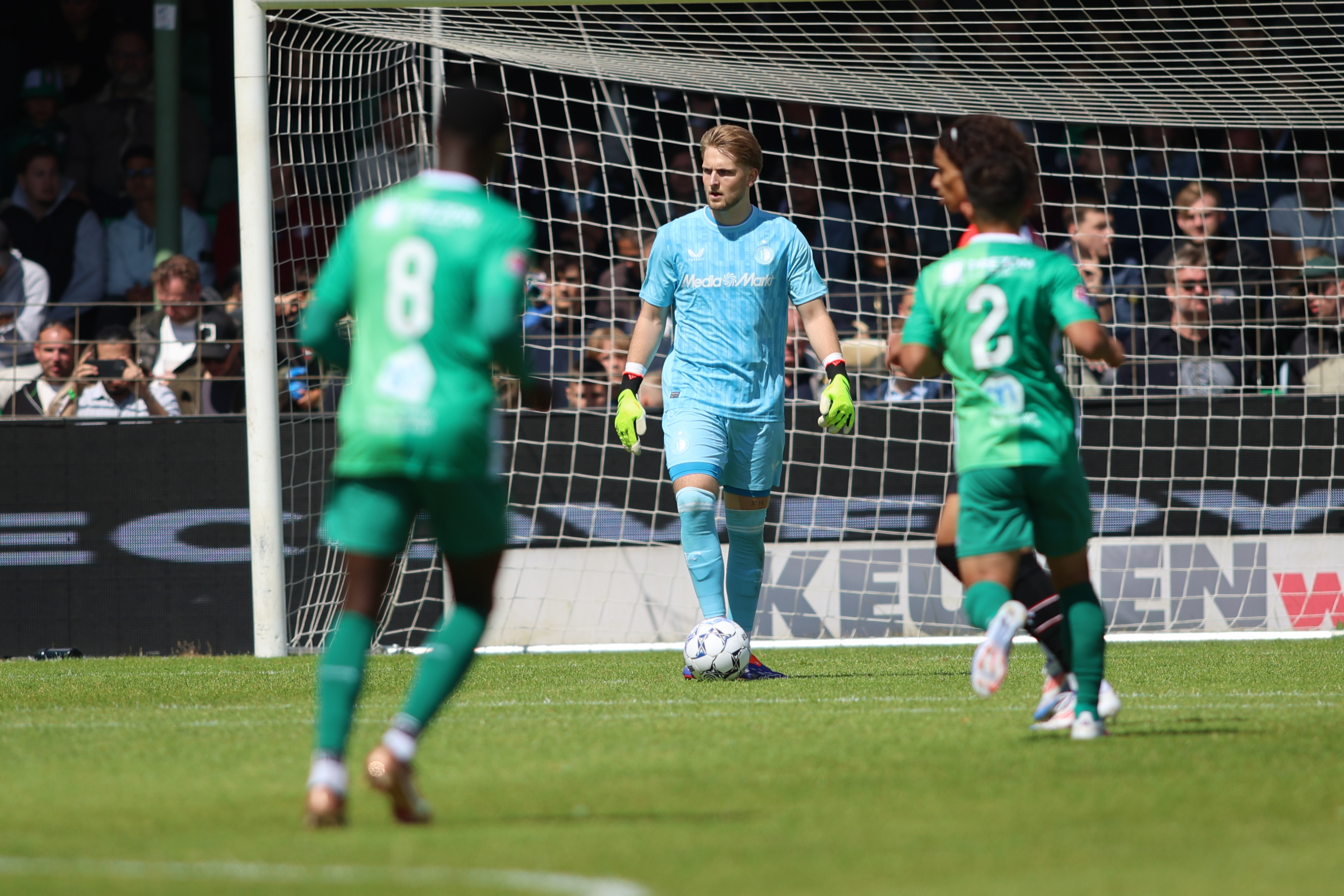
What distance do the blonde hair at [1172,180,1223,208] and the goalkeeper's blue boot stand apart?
570 cm

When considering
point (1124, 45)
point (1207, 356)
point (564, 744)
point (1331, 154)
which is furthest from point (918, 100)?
point (564, 744)

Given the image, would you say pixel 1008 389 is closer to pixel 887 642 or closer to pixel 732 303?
pixel 732 303

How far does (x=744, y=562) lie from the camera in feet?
23.6

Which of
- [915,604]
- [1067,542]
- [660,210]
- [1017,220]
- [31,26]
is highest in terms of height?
[31,26]

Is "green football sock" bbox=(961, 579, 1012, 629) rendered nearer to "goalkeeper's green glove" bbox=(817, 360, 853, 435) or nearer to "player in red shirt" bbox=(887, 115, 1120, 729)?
"player in red shirt" bbox=(887, 115, 1120, 729)

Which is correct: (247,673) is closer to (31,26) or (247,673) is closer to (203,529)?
(203,529)

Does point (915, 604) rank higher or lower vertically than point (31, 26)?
lower

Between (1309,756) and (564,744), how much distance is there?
2081 millimetres

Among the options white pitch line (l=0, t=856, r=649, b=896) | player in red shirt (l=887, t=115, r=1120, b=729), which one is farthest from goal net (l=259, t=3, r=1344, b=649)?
white pitch line (l=0, t=856, r=649, b=896)

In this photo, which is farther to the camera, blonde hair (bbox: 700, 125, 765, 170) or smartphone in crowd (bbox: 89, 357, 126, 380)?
smartphone in crowd (bbox: 89, 357, 126, 380)

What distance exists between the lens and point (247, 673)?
24.3 ft

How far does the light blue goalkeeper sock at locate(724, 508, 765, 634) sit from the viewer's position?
7180mm

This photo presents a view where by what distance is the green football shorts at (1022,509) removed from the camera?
174 inches

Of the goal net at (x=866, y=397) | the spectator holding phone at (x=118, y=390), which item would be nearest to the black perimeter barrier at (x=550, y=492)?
the goal net at (x=866, y=397)
